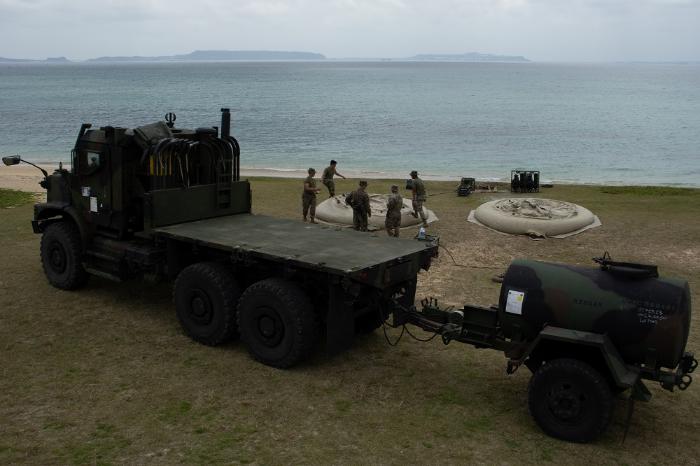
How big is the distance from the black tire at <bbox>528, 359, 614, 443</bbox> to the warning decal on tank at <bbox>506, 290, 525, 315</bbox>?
0.66m

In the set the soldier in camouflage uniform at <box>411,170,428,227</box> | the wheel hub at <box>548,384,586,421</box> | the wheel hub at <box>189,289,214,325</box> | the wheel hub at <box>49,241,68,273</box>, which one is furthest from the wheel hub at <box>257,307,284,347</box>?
the soldier in camouflage uniform at <box>411,170,428,227</box>

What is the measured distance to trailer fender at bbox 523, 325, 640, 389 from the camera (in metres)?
6.57

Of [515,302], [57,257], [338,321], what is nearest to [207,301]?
[338,321]

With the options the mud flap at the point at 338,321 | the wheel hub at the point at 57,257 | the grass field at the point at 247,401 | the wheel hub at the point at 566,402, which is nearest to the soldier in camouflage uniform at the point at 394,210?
the grass field at the point at 247,401

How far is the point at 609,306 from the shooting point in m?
6.81

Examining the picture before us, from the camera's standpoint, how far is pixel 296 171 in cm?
3891

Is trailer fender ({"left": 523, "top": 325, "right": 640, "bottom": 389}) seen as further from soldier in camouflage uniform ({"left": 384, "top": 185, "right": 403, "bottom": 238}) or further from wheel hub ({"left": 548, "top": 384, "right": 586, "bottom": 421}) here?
soldier in camouflage uniform ({"left": 384, "top": 185, "right": 403, "bottom": 238})

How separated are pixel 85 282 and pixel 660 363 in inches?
359

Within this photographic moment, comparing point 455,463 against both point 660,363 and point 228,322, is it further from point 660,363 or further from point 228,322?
point 228,322

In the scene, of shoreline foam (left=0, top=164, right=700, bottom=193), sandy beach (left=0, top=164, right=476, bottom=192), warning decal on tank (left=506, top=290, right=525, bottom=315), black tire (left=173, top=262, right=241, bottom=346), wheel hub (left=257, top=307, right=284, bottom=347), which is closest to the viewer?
warning decal on tank (left=506, top=290, right=525, bottom=315)

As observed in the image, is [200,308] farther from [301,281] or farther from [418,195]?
[418,195]

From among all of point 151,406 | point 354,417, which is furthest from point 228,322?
point 354,417

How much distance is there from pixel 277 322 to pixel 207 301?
1.31m

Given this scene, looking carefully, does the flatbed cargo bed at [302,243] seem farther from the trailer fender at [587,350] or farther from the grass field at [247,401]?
the trailer fender at [587,350]
